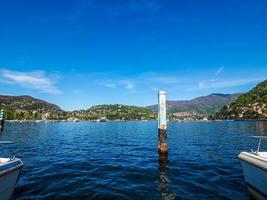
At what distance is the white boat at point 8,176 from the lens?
354 inches

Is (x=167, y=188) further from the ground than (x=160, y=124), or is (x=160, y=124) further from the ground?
(x=160, y=124)

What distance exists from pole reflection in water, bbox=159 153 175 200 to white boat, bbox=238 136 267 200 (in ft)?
11.4

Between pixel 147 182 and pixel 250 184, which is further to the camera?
pixel 147 182

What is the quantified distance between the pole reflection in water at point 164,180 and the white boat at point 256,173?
3470 millimetres

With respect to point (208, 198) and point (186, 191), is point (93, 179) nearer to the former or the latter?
point (186, 191)

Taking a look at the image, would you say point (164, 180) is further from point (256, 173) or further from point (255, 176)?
point (256, 173)

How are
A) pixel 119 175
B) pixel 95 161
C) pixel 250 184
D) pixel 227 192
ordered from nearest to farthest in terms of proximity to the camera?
pixel 250 184 → pixel 227 192 → pixel 119 175 → pixel 95 161

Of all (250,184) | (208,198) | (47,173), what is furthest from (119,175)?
(250,184)

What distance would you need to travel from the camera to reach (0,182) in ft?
29.0

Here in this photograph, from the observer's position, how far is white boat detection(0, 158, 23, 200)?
9000mm

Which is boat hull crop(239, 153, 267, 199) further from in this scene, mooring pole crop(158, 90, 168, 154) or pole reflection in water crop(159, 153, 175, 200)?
mooring pole crop(158, 90, 168, 154)

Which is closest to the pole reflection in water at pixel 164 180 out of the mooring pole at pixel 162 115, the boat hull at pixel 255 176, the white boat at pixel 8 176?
the mooring pole at pixel 162 115

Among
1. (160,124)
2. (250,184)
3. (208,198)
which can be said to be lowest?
(208,198)

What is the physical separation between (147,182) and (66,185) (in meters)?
4.44
